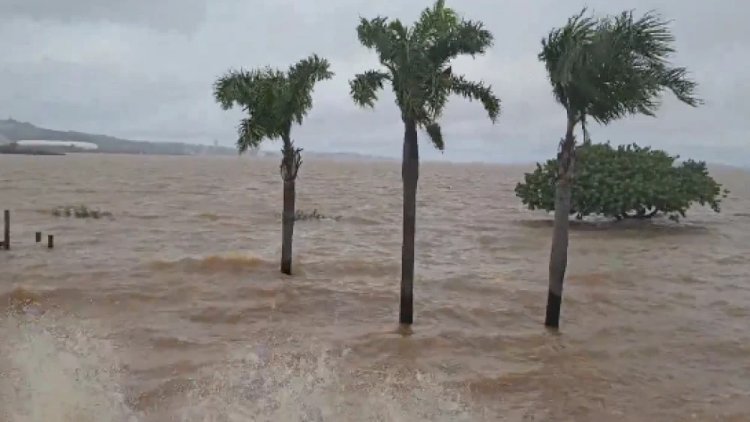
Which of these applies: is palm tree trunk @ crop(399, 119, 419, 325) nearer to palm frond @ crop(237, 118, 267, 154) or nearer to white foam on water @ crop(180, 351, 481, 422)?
white foam on water @ crop(180, 351, 481, 422)

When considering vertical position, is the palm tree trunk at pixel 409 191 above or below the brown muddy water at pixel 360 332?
above

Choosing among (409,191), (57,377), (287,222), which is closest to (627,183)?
(287,222)

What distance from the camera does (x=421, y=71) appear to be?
43.4 feet

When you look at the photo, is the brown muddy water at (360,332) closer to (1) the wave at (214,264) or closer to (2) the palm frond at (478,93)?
(1) the wave at (214,264)

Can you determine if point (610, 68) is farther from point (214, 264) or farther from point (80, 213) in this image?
point (80, 213)

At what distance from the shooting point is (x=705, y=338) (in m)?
16.5

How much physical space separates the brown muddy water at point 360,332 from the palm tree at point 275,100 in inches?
171

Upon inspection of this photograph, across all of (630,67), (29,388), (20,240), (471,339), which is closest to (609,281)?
(471,339)

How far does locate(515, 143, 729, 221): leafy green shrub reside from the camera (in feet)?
114

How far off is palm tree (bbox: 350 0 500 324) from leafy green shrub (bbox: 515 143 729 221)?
21810 mm

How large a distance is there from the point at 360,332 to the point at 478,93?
6154 mm

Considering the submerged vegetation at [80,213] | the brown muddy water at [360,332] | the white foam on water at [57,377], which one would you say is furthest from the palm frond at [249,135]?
the submerged vegetation at [80,213]

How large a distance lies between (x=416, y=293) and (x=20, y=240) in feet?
60.3

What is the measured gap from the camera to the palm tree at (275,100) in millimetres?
19266
